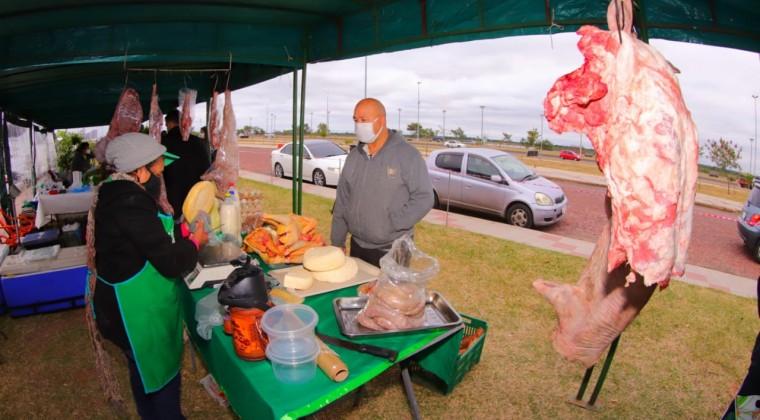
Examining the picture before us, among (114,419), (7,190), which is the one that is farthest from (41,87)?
(114,419)

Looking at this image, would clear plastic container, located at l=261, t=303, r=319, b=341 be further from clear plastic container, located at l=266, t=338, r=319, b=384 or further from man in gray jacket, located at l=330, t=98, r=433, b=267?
man in gray jacket, located at l=330, t=98, r=433, b=267

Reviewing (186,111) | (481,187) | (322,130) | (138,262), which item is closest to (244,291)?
(138,262)

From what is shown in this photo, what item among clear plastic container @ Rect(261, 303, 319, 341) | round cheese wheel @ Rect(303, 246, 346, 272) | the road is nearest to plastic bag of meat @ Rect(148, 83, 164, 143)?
round cheese wheel @ Rect(303, 246, 346, 272)

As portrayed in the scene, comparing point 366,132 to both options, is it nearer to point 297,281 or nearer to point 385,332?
point 297,281

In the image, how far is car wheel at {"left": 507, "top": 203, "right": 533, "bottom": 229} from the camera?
851cm

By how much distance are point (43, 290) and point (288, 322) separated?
4.03 meters

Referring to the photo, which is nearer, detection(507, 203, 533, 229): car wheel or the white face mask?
the white face mask

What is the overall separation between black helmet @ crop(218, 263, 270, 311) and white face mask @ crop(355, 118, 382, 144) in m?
1.56

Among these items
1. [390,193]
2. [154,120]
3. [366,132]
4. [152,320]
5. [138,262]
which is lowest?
[152,320]

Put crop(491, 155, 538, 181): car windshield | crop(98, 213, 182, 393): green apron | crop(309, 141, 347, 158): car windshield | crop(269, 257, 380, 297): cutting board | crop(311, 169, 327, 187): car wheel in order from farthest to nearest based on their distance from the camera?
1. crop(309, 141, 347, 158): car windshield
2. crop(311, 169, 327, 187): car wheel
3. crop(491, 155, 538, 181): car windshield
4. crop(269, 257, 380, 297): cutting board
5. crop(98, 213, 182, 393): green apron

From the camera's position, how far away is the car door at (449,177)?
9.52 m

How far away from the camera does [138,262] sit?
1.96m

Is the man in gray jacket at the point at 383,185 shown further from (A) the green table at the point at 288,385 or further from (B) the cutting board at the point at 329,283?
(A) the green table at the point at 288,385

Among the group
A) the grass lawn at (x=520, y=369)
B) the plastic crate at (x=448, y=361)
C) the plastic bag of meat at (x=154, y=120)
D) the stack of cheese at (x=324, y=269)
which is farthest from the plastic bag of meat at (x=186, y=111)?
the plastic crate at (x=448, y=361)
